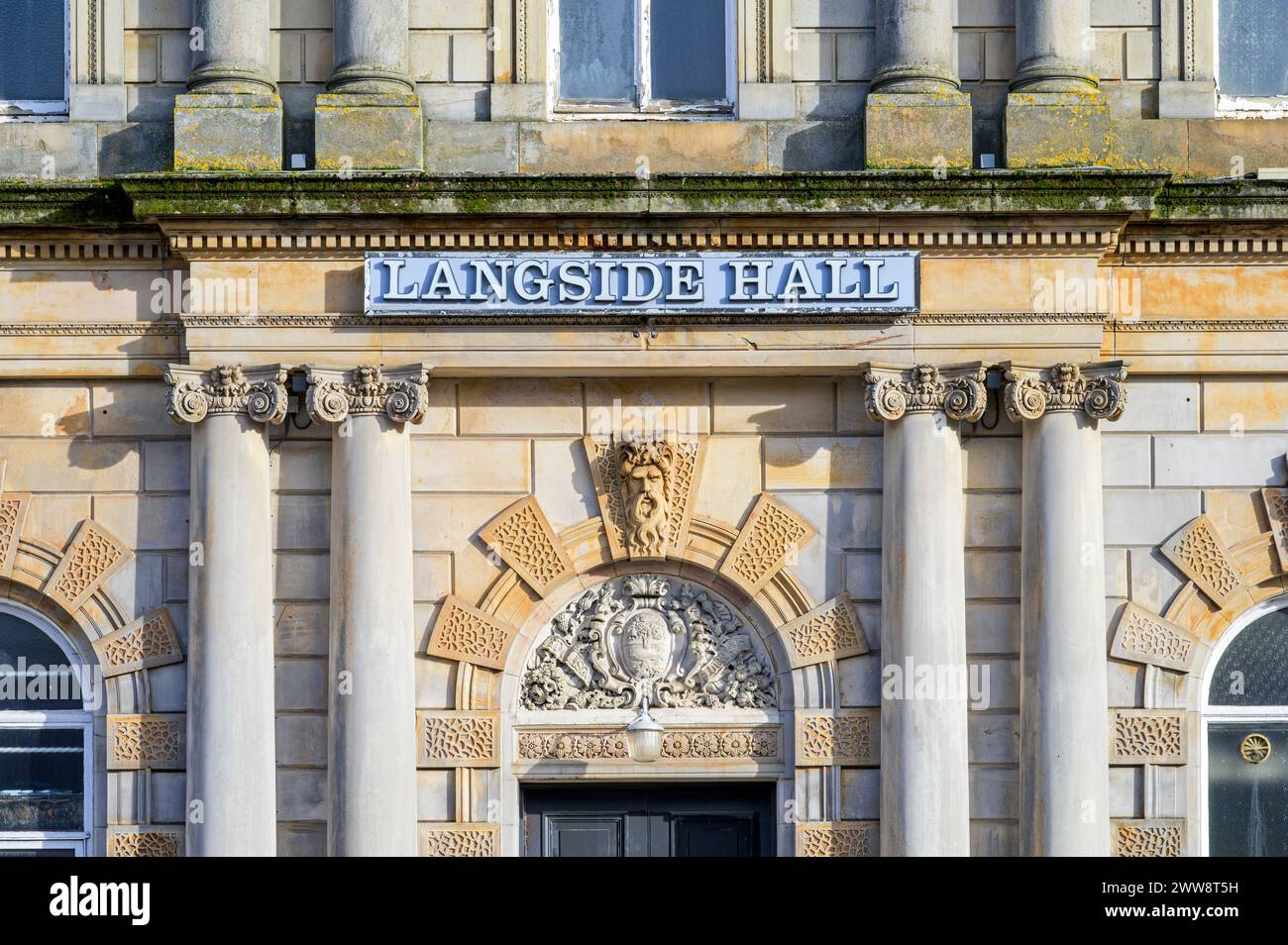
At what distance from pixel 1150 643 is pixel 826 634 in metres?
2.90

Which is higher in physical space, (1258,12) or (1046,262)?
(1258,12)

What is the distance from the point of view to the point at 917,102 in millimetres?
20719

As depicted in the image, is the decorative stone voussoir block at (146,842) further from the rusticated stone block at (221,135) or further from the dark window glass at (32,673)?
the rusticated stone block at (221,135)

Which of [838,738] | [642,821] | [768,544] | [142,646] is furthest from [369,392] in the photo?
[838,738]

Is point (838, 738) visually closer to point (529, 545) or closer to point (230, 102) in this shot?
point (529, 545)

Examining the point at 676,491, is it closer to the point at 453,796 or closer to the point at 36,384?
the point at 453,796

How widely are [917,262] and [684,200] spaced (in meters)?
2.13

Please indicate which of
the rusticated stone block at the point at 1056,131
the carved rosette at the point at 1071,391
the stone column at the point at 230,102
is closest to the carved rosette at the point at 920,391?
the carved rosette at the point at 1071,391

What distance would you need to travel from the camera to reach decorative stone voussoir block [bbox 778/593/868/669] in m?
→ 20.9

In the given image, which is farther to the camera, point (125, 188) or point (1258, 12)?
point (1258, 12)

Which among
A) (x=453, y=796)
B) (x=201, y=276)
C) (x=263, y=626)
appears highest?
(x=201, y=276)

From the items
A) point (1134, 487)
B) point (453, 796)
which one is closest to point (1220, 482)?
point (1134, 487)

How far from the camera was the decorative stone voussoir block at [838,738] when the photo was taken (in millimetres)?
20750

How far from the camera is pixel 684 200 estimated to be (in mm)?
20453
